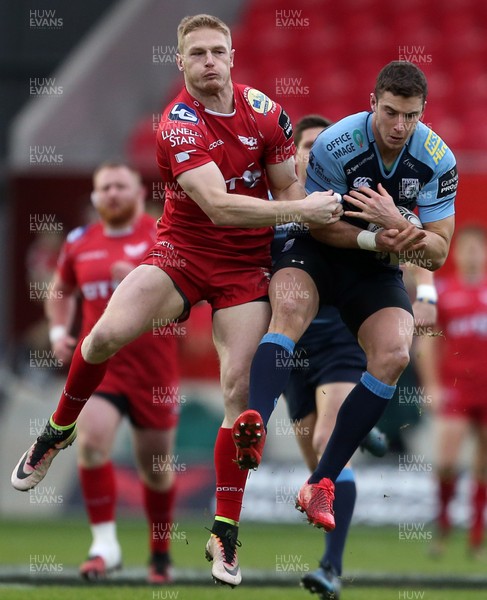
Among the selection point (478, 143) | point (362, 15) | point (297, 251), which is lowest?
point (297, 251)

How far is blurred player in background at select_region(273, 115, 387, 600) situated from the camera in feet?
23.7

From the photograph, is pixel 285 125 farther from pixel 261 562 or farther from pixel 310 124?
pixel 261 562

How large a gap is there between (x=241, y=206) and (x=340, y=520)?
81.8 inches

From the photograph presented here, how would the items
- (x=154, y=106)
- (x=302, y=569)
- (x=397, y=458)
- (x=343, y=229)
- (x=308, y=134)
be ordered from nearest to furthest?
1. (x=343, y=229)
2. (x=308, y=134)
3. (x=302, y=569)
4. (x=397, y=458)
5. (x=154, y=106)

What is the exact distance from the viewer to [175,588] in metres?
7.93

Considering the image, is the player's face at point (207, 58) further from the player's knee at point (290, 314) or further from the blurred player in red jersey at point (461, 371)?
the blurred player in red jersey at point (461, 371)

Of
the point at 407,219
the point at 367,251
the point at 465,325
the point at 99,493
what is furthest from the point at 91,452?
the point at 465,325

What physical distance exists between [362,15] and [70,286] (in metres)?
8.99

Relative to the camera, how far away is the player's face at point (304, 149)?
771cm

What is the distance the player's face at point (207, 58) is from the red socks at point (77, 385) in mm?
1553

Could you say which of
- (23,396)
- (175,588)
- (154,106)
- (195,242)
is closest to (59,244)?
(23,396)

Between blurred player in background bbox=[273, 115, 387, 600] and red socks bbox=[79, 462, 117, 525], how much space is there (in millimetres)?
1531

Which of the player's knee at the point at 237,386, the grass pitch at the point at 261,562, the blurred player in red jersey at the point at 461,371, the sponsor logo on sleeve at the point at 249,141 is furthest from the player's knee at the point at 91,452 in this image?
the blurred player in red jersey at the point at 461,371

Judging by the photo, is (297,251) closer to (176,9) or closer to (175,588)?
(175,588)
